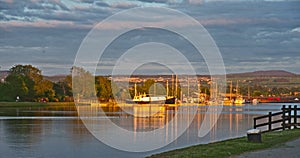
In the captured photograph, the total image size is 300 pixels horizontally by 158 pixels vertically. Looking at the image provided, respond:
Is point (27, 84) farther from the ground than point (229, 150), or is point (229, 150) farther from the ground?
point (27, 84)

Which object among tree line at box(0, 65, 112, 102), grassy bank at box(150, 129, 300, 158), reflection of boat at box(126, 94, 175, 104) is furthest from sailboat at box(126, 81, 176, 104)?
grassy bank at box(150, 129, 300, 158)

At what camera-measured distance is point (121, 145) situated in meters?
32.4

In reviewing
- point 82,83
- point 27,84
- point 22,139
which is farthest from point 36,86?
point 22,139

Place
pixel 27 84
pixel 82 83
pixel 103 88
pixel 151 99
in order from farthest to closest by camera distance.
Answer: pixel 151 99 → pixel 103 88 → pixel 82 83 → pixel 27 84

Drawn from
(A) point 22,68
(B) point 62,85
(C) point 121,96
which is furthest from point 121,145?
(C) point 121,96

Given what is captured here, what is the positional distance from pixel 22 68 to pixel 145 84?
5346cm

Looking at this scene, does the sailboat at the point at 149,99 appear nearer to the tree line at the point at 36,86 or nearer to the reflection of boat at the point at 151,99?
the reflection of boat at the point at 151,99

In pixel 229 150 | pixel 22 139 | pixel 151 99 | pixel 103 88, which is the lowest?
pixel 22 139

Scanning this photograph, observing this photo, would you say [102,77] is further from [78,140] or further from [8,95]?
[78,140]

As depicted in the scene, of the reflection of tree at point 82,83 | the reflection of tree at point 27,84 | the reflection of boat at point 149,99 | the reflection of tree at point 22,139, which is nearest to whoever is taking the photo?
the reflection of tree at point 22,139

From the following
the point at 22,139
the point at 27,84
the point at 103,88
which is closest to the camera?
the point at 22,139

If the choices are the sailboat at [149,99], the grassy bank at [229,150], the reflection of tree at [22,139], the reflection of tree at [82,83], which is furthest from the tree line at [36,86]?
the grassy bank at [229,150]

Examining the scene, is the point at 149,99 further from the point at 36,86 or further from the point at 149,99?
the point at 36,86

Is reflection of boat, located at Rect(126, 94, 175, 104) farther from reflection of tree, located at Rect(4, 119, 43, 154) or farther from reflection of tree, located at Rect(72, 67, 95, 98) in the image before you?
reflection of tree, located at Rect(4, 119, 43, 154)
